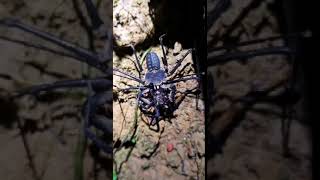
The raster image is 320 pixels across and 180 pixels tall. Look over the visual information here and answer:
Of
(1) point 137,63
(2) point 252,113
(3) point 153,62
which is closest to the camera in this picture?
(2) point 252,113

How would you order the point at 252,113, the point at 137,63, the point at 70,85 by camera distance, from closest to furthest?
the point at 70,85
the point at 252,113
the point at 137,63

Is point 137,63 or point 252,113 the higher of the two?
point 137,63

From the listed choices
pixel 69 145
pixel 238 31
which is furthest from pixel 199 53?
pixel 69 145

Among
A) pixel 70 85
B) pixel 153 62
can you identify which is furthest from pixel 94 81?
pixel 153 62

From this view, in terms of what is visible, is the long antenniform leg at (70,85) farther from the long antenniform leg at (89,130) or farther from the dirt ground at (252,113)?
the dirt ground at (252,113)

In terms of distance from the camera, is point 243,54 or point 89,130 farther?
point 243,54

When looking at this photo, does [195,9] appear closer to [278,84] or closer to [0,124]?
[278,84]

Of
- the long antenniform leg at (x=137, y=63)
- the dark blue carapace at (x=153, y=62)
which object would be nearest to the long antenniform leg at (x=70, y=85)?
the dark blue carapace at (x=153, y=62)

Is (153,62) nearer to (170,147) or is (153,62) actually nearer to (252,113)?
(170,147)
